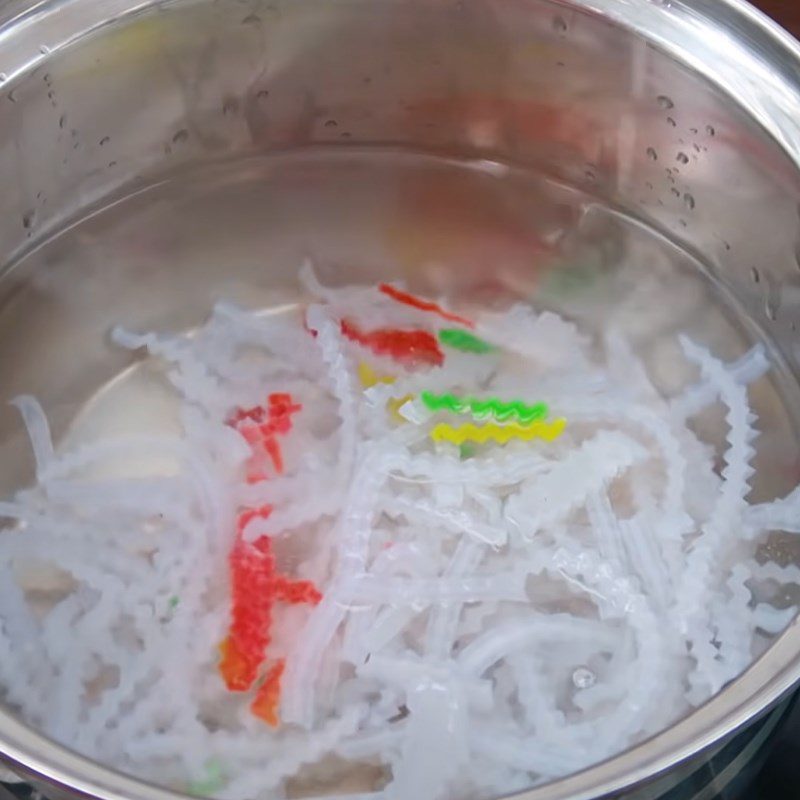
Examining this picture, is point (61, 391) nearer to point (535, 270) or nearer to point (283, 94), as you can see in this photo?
point (283, 94)

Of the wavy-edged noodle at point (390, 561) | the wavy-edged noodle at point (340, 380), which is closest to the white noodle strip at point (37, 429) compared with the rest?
the wavy-edged noodle at point (390, 561)

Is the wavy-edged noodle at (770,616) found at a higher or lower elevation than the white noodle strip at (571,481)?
lower

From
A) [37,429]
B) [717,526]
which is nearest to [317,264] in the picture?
[37,429]

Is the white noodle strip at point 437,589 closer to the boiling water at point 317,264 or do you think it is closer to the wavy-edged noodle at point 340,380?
the wavy-edged noodle at point 340,380

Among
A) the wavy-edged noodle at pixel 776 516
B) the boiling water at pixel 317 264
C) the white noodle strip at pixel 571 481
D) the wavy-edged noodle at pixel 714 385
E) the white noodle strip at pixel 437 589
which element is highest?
the boiling water at pixel 317 264

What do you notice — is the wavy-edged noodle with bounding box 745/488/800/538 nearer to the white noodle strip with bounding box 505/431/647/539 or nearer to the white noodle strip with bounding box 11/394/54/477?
the white noodle strip with bounding box 505/431/647/539

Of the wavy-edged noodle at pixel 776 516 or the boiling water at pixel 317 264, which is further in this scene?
the boiling water at pixel 317 264

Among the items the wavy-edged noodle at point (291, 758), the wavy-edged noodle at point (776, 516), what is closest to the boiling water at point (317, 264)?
the wavy-edged noodle at point (776, 516)

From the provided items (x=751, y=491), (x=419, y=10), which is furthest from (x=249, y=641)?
(x=419, y=10)

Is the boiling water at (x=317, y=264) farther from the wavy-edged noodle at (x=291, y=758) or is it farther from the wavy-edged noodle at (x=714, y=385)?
the wavy-edged noodle at (x=291, y=758)
